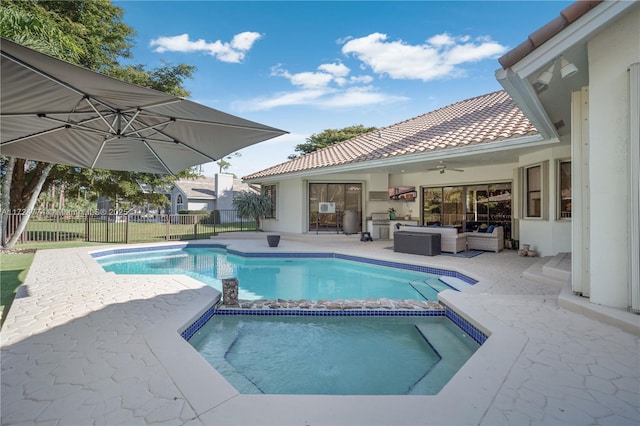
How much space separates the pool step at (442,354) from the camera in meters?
3.36

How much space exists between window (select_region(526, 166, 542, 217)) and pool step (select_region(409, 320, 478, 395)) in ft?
22.3

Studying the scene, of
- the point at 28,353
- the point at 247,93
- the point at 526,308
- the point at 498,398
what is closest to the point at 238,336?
the point at 28,353

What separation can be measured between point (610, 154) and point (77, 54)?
13921 mm

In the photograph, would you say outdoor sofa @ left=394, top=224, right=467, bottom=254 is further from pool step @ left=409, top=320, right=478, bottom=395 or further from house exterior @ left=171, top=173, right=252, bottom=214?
house exterior @ left=171, top=173, right=252, bottom=214

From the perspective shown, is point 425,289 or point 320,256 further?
point 320,256

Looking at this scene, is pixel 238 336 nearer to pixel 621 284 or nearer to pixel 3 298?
pixel 3 298

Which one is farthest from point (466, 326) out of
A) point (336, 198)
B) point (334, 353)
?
point (336, 198)

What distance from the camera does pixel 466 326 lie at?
14.7 feet

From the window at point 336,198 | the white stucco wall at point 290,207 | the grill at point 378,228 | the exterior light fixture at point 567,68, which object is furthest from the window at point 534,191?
the white stucco wall at point 290,207

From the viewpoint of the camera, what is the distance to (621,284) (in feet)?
13.0

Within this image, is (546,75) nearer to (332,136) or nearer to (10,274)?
(10,274)

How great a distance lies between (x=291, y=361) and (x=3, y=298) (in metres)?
5.32

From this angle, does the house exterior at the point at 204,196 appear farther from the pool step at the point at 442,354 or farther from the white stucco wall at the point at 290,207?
the pool step at the point at 442,354

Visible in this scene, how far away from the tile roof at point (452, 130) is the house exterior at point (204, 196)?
1841 cm
